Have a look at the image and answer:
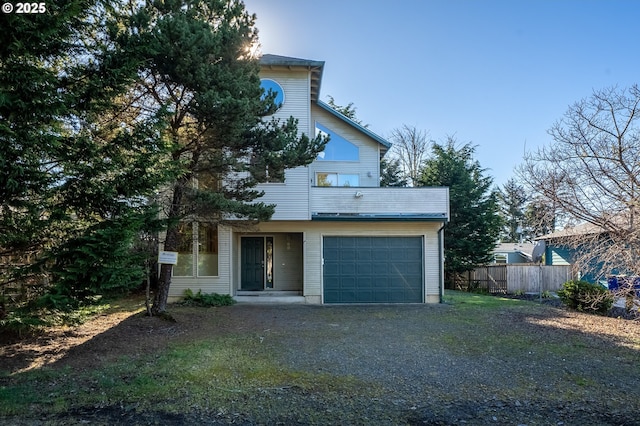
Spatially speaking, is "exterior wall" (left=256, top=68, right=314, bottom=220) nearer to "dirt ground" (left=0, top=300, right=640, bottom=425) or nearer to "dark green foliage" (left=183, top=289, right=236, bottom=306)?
"dark green foliage" (left=183, top=289, right=236, bottom=306)

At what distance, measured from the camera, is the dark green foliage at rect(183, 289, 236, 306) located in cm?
1227

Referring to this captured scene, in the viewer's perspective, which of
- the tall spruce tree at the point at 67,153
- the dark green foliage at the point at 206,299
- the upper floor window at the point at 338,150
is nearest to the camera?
the tall spruce tree at the point at 67,153

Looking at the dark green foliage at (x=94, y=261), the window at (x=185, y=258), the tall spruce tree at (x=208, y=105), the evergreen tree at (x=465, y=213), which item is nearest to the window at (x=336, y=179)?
the tall spruce tree at (x=208, y=105)

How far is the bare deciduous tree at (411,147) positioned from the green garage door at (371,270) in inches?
755

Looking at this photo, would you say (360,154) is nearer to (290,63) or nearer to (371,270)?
(290,63)

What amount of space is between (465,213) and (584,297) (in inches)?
450

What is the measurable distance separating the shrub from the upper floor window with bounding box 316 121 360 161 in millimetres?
8455

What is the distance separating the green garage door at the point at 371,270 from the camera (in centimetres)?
→ 1333

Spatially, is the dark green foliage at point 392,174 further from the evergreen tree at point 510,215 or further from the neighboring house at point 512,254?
the evergreen tree at point 510,215

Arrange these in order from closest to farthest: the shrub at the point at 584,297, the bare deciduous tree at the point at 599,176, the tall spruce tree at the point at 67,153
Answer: the tall spruce tree at the point at 67,153 → the bare deciduous tree at the point at 599,176 → the shrub at the point at 584,297

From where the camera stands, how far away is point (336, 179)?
15.5m

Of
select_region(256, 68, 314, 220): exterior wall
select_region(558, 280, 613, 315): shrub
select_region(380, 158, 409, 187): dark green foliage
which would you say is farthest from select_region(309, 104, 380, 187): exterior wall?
select_region(380, 158, 409, 187): dark green foliage

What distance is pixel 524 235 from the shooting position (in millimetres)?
43406

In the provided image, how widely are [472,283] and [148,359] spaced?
1884 cm
